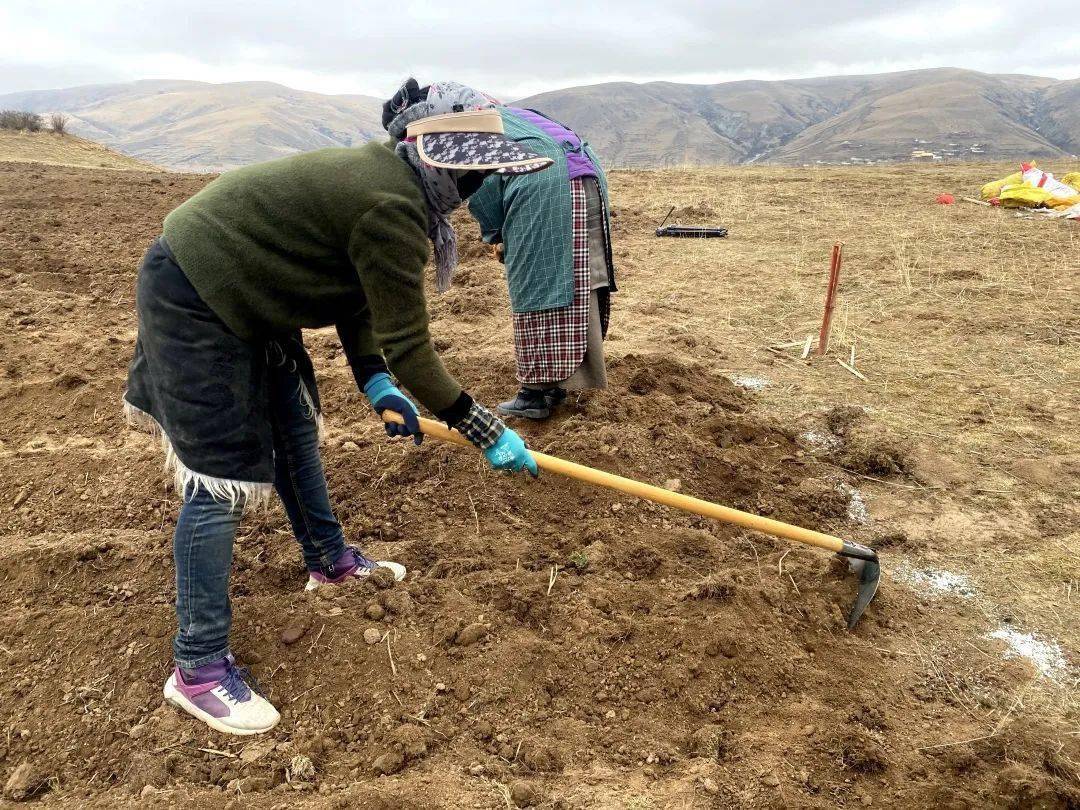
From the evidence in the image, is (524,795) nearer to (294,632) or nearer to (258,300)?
(294,632)

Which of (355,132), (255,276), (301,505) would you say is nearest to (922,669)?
(301,505)

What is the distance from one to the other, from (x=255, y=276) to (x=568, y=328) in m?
1.63

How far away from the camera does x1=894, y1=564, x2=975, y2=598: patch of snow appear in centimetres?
239

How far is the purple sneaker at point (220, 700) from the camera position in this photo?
5.89 feet

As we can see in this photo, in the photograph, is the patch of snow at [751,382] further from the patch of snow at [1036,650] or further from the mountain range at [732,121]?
the mountain range at [732,121]

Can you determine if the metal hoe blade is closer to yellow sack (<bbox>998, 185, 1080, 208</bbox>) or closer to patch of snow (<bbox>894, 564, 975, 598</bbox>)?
patch of snow (<bbox>894, 564, 975, 598</bbox>)

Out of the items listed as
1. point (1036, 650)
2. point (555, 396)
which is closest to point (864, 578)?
point (1036, 650)

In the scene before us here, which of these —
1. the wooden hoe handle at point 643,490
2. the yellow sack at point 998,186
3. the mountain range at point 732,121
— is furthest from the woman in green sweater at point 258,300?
the mountain range at point 732,121

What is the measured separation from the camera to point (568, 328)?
3.03 metres

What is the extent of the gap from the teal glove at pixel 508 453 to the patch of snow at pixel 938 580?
1.49 m

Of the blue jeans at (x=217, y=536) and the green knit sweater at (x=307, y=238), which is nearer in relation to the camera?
the green knit sweater at (x=307, y=238)

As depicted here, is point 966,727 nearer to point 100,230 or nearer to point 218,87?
point 100,230

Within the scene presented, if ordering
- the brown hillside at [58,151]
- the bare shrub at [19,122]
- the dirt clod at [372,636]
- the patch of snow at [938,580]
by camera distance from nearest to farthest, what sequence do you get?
the dirt clod at [372,636], the patch of snow at [938,580], the brown hillside at [58,151], the bare shrub at [19,122]

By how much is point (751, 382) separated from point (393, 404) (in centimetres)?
259
